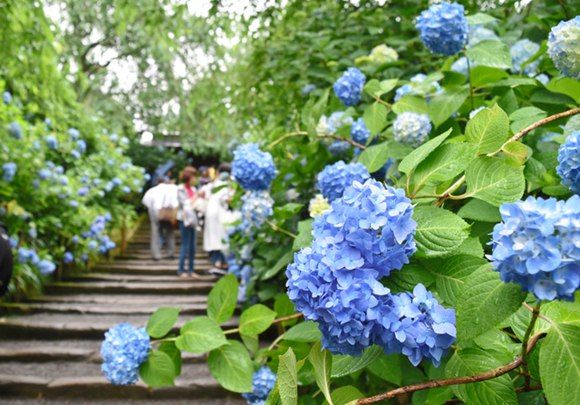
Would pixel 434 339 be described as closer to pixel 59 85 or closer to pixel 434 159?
pixel 434 159

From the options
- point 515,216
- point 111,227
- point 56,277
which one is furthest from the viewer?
point 111,227

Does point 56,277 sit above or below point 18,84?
below

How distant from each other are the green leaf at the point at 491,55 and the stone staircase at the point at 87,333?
11.6 ft

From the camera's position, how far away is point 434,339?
64cm

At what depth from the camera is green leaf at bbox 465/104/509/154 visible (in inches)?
32.3

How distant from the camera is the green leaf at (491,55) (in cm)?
141

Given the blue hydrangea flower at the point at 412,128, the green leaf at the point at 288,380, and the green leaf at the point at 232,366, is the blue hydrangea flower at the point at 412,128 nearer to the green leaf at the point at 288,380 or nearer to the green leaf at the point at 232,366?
the green leaf at the point at 232,366

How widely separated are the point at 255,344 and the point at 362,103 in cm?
114

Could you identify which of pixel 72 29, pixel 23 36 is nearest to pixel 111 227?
pixel 23 36

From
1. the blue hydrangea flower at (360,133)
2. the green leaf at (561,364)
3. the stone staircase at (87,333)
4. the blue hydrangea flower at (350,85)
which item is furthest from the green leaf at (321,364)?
the stone staircase at (87,333)

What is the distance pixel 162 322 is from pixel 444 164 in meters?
0.89

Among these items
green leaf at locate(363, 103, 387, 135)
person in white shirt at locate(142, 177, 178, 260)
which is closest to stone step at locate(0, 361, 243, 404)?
green leaf at locate(363, 103, 387, 135)

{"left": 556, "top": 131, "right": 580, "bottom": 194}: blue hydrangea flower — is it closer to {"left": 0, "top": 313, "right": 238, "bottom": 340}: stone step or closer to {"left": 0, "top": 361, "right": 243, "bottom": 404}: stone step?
{"left": 0, "top": 361, "right": 243, "bottom": 404}: stone step

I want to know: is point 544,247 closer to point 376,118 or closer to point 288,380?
point 288,380
